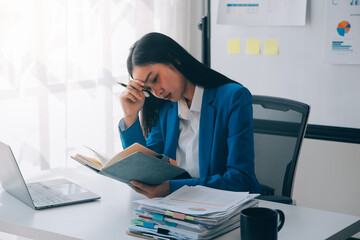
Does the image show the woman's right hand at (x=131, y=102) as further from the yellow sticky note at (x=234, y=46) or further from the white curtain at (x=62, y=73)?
the yellow sticky note at (x=234, y=46)

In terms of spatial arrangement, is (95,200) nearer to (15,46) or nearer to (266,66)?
(15,46)

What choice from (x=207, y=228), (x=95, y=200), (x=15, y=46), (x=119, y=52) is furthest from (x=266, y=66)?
(x=207, y=228)

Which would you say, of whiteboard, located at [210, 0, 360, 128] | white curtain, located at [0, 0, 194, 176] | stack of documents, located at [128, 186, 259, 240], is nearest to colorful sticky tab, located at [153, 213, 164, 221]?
stack of documents, located at [128, 186, 259, 240]

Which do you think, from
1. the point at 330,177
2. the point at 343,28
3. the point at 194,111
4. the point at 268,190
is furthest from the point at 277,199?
the point at 343,28

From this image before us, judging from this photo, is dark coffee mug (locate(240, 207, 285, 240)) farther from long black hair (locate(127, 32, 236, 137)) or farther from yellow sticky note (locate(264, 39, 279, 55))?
yellow sticky note (locate(264, 39, 279, 55))

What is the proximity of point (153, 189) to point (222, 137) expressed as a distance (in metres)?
0.40

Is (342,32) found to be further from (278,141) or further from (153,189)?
(153,189)

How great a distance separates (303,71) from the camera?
2.86 meters

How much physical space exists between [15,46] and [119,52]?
768 mm

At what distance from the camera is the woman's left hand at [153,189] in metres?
1.52

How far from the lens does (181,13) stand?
3.39 m

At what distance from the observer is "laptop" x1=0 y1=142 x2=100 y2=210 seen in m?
1.51

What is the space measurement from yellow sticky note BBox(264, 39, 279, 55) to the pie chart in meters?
0.36

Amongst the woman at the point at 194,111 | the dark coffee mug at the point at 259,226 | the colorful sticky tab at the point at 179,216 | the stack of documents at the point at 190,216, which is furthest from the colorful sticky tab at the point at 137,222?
the woman at the point at 194,111
